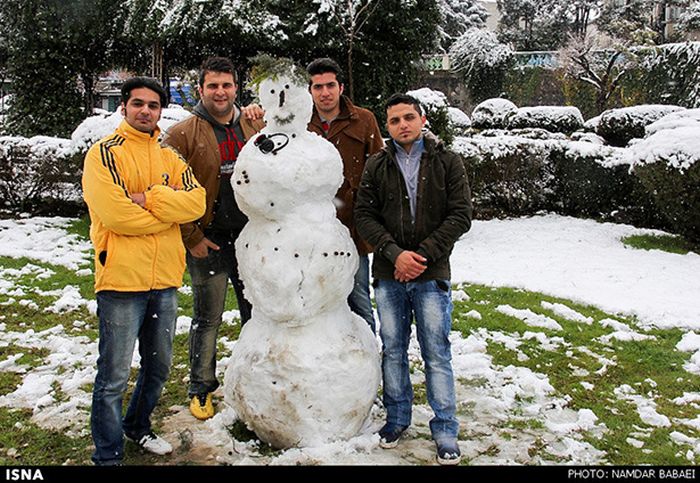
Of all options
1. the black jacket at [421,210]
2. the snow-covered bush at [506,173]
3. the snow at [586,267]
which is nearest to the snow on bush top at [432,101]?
the snow-covered bush at [506,173]

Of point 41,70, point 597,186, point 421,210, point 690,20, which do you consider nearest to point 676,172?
point 597,186

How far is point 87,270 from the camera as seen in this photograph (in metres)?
7.29

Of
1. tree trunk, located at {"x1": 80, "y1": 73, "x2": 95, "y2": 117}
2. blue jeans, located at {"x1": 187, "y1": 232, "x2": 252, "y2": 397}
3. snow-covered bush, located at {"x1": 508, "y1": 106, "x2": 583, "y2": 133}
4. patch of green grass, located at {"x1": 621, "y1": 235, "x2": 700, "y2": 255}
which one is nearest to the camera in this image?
blue jeans, located at {"x1": 187, "y1": 232, "x2": 252, "y2": 397}

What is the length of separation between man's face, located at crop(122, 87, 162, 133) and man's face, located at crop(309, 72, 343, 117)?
3.52ft

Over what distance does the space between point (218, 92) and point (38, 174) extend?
295 inches

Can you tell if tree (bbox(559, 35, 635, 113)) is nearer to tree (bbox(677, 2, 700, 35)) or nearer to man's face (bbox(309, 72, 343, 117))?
tree (bbox(677, 2, 700, 35))

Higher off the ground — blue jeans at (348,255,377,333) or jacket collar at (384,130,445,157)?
jacket collar at (384,130,445,157)

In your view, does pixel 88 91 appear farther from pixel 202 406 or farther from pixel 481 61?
pixel 481 61

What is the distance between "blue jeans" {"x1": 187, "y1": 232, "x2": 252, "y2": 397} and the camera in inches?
148

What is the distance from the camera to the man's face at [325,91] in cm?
381

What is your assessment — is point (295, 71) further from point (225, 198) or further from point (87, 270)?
point (87, 270)

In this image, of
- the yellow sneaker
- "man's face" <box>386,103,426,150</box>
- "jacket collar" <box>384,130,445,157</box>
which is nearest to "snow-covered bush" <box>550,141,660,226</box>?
"jacket collar" <box>384,130,445,157</box>

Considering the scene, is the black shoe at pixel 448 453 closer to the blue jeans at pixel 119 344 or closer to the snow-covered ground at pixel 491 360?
the snow-covered ground at pixel 491 360

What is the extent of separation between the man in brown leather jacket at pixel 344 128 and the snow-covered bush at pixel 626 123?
12604 millimetres
